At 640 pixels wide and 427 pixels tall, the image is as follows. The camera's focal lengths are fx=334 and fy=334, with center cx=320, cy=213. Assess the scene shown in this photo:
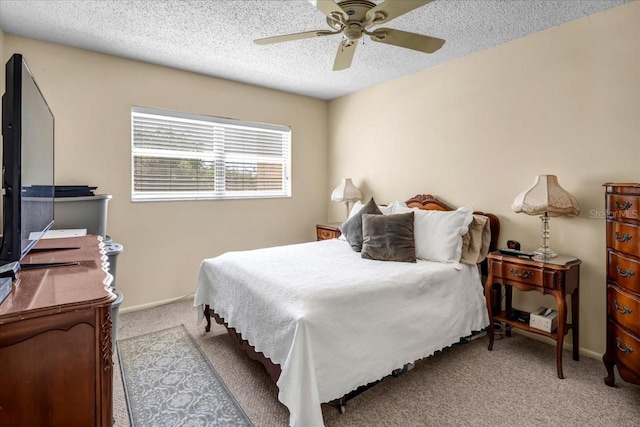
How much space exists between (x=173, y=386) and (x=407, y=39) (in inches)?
100

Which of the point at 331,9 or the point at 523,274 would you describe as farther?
the point at 523,274

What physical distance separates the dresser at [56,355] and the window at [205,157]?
2.65m

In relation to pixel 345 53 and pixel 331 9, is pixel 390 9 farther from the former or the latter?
pixel 345 53

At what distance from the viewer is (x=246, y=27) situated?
2.58 metres

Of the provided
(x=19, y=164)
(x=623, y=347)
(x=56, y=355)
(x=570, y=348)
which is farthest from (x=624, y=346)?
(x=19, y=164)

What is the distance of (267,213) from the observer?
4301 mm

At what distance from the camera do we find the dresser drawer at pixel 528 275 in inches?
89.4

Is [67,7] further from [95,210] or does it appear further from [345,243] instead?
[345,243]

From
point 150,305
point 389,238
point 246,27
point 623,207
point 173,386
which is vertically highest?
point 246,27

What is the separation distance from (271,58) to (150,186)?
1.80 meters

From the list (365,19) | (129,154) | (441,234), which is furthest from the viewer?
(129,154)

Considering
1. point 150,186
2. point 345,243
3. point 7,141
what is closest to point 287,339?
point 7,141

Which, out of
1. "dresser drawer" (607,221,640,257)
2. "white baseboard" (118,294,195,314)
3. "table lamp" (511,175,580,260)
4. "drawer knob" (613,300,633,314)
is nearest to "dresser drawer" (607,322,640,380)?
"drawer knob" (613,300,633,314)

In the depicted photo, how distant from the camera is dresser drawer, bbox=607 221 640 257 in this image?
1821mm
